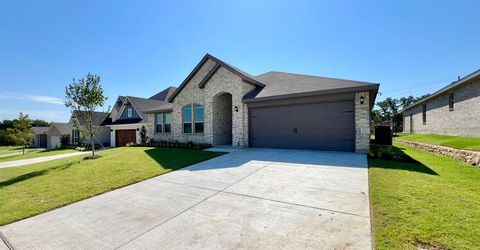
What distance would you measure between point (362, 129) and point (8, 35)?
19.4 meters

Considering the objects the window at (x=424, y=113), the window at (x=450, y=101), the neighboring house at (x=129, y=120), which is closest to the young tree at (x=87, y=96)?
the neighboring house at (x=129, y=120)

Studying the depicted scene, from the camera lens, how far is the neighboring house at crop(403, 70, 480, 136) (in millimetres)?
12086

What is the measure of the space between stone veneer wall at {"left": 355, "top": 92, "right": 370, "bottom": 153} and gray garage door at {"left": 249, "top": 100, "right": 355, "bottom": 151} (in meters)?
0.24

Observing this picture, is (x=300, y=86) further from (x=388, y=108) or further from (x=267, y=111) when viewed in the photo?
(x=388, y=108)

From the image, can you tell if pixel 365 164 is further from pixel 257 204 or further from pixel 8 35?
pixel 8 35

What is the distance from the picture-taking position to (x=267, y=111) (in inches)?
471

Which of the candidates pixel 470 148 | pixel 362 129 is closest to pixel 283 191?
pixel 362 129

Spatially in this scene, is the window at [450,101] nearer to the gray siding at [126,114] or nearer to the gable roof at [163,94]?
the gray siding at [126,114]

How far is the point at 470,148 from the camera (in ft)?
28.6

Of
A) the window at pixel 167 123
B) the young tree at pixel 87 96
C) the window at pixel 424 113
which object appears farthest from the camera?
the window at pixel 424 113

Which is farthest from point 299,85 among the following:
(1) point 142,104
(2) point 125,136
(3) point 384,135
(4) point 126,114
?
(4) point 126,114

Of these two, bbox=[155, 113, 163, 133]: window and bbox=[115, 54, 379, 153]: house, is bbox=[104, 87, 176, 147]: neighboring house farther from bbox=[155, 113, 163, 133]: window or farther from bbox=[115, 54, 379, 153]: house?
bbox=[115, 54, 379, 153]: house

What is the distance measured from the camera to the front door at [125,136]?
73.2 feet

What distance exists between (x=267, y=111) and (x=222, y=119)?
4237 millimetres
